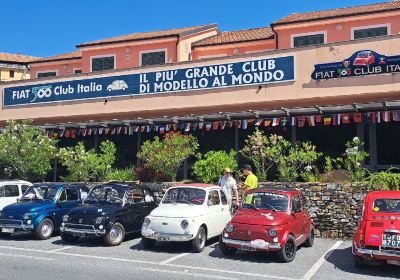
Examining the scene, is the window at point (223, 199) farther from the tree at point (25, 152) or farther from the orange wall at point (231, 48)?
the orange wall at point (231, 48)

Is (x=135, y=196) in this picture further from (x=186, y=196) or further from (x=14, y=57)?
(x=14, y=57)

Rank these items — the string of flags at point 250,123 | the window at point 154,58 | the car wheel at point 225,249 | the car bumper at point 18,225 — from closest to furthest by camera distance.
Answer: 1. the car wheel at point 225,249
2. the car bumper at point 18,225
3. the string of flags at point 250,123
4. the window at point 154,58

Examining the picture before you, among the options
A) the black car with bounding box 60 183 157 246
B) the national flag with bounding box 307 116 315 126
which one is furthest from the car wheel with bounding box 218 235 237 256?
the national flag with bounding box 307 116 315 126

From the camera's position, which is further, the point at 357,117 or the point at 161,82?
the point at 161,82

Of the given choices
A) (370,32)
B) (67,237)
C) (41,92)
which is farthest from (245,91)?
(41,92)

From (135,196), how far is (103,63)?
50.4 ft

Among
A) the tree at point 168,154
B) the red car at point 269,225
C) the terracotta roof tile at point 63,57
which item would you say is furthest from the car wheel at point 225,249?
the terracotta roof tile at point 63,57

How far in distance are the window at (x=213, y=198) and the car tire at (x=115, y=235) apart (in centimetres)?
254

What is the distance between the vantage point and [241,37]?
2536cm

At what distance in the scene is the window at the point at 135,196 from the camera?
12930mm

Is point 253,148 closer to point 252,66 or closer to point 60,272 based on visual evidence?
point 252,66

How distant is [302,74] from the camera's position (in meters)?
17.0

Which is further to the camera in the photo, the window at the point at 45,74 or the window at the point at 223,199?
the window at the point at 45,74

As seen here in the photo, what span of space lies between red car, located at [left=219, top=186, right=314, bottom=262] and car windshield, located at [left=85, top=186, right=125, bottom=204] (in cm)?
367
